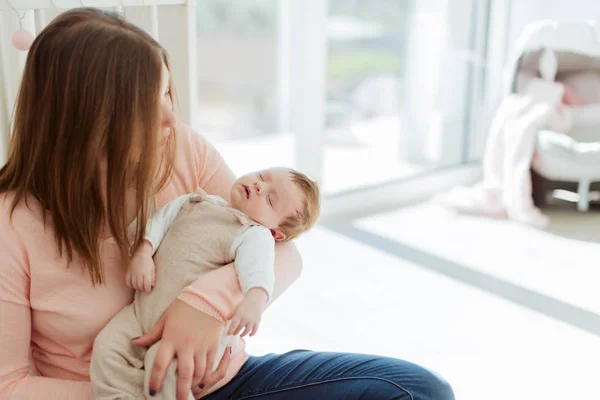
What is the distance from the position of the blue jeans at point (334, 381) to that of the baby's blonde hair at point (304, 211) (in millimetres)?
226

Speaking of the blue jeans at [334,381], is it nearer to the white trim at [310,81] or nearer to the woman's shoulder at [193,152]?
the woman's shoulder at [193,152]

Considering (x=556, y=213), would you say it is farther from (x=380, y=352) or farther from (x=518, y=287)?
(x=380, y=352)

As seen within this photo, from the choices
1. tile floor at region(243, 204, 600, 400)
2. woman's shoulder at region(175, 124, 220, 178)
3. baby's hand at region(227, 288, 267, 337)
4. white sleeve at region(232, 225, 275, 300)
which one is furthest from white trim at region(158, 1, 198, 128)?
tile floor at region(243, 204, 600, 400)

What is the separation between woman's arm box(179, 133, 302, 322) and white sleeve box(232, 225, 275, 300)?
0.02 meters

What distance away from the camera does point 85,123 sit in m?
1.01

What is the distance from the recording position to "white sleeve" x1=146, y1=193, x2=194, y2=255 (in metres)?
1.19

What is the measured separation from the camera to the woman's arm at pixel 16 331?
3.38 feet

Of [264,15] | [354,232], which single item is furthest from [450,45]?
[264,15]

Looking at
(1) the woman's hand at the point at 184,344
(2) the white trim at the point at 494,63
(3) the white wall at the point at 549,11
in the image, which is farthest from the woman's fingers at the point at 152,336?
(3) the white wall at the point at 549,11

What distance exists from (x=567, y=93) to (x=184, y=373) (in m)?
2.61

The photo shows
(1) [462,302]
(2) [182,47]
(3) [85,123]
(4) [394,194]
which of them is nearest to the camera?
(3) [85,123]

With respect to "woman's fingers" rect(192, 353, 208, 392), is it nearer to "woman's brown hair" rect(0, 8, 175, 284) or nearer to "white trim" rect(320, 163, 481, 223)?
"woman's brown hair" rect(0, 8, 175, 284)

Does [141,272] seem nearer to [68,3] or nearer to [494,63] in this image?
[68,3]

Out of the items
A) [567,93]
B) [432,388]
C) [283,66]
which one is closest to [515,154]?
[567,93]
